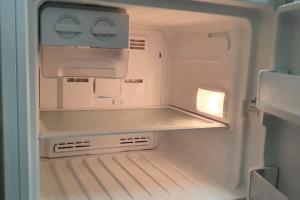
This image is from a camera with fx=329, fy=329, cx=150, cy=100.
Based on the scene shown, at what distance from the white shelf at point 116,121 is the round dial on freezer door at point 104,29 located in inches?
13.5

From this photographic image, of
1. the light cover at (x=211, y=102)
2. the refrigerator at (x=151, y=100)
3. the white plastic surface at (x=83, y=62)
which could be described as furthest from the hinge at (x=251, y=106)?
the white plastic surface at (x=83, y=62)

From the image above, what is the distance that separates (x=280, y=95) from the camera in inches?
38.3

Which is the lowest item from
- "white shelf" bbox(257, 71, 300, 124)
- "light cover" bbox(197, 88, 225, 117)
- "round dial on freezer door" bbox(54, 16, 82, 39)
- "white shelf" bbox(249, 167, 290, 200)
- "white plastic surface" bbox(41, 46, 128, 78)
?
"white shelf" bbox(249, 167, 290, 200)

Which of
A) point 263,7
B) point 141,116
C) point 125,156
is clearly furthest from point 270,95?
point 125,156

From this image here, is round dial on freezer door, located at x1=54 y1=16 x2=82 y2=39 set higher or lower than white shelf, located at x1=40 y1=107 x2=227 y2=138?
higher

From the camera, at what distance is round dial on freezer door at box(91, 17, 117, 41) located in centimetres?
113

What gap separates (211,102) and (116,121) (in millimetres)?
443

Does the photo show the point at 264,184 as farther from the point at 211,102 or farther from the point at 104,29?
the point at 104,29

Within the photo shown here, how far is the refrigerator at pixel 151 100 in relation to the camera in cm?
92

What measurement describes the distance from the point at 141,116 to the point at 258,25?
0.69 m

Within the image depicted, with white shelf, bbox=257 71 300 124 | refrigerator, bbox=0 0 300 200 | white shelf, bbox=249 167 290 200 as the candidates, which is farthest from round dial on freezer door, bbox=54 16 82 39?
white shelf, bbox=249 167 290 200

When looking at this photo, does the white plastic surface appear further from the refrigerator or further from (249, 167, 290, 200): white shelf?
(249, 167, 290, 200): white shelf

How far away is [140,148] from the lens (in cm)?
200

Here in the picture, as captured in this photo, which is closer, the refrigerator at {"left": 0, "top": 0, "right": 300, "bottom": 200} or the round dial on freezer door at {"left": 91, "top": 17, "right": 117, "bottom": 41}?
the refrigerator at {"left": 0, "top": 0, "right": 300, "bottom": 200}
